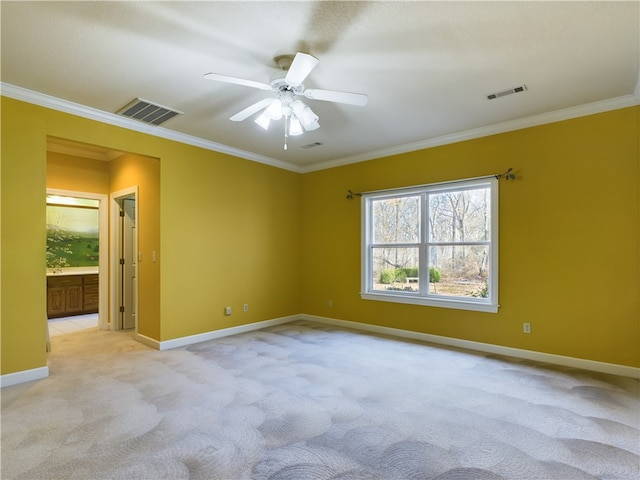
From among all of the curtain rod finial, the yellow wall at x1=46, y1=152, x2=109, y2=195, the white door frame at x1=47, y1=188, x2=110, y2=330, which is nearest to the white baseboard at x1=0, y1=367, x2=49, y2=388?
the white door frame at x1=47, y1=188, x2=110, y2=330

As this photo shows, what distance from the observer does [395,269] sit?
5109 mm

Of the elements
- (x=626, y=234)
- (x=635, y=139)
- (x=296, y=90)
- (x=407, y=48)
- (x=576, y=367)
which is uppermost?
(x=407, y=48)

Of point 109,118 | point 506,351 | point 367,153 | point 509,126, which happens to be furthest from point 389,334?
point 109,118

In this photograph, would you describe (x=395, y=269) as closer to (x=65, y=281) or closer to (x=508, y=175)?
(x=508, y=175)

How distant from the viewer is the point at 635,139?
3.39 meters

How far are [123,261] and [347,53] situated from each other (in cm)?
478

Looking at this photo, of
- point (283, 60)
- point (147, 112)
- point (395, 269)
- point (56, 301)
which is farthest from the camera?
point (56, 301)

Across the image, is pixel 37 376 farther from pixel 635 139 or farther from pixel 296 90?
pixel 635 139

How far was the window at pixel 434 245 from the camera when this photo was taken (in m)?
4.28

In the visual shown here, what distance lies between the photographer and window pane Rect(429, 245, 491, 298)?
4297 millimetres

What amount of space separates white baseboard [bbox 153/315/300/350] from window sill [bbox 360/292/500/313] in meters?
1.54

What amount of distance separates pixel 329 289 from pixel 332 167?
81.9 inches

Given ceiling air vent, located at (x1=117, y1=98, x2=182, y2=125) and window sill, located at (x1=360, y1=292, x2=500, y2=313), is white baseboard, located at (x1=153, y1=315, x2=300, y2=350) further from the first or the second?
ceiling air vent, located at (x1=117, y1=98, x2=182, y2=125)

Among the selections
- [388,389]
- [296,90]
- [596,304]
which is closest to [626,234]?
[596,304]
